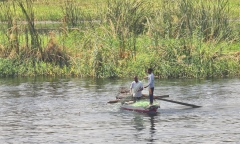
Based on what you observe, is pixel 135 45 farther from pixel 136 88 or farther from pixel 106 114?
pixel 106 114

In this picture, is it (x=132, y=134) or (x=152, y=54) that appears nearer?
(x=132, y=134)

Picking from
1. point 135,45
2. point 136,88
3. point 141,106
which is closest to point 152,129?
point 141,106

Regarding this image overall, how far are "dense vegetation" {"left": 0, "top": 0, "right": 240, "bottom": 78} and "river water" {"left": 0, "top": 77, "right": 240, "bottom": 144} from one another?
1.31m

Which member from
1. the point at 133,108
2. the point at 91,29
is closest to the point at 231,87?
the point at 133,108

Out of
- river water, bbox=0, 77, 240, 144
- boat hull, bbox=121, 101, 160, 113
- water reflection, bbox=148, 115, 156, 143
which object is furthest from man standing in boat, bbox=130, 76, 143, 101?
water reflection, bbox=148, 115, 156, 143

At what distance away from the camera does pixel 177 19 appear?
45125 mm

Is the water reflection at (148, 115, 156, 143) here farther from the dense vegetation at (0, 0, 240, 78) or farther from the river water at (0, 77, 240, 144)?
the dense vegetation at (0, 0, 240, 78)

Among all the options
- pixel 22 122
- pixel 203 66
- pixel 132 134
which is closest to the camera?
pixel 132 134

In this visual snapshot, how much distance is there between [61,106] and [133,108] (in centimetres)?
340

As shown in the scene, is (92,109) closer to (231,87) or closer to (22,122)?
(22,122)

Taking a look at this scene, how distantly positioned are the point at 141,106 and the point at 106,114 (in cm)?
157

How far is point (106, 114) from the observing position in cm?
3158

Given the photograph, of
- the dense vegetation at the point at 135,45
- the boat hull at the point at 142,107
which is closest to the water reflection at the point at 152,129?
the boat hull at the point at 142,107

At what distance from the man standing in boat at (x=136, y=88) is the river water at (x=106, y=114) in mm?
961
